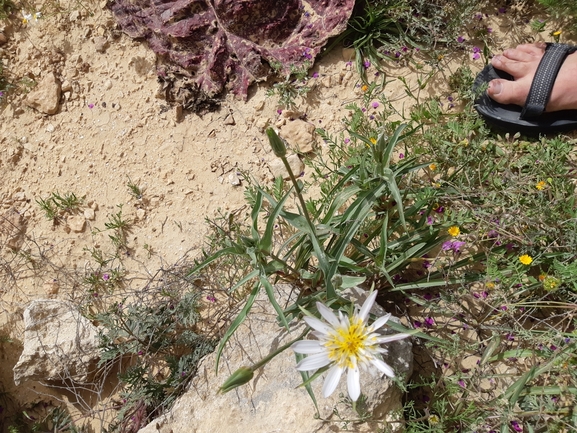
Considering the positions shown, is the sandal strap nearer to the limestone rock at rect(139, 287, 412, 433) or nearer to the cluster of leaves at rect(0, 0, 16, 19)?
the limestone rock at rect(139, 287, 412, 433)

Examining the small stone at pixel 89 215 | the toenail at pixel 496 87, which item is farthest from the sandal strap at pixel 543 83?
the small stone at pixel 89 215

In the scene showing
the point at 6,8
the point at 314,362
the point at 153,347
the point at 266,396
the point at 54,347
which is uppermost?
the point at 6,8

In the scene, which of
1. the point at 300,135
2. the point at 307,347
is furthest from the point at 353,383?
the point at 300,135

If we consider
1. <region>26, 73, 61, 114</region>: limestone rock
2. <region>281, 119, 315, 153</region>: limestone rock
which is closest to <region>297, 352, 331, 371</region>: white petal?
<region>281, 119, 315, 153</region>: limestone rock

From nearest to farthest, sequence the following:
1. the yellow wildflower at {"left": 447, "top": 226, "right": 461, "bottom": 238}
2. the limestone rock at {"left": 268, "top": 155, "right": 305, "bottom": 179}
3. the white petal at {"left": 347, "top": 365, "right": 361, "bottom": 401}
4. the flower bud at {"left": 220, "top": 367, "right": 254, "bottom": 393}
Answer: the flower bud at {"left": 220, "top": 367, "right": 254, "bottom": 393} → the white petal at {"left": 347, "top": 365, "right": 361, "bottom": 401} → the yellow wildflower at {"left": 447, "top": 226, "right": 461, "bottom": 238} → the limestone rock at {"left": 268, "top": 155, "right": 305, "bottom": 179}

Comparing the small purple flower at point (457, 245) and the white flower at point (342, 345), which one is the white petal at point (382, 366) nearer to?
the white flower at point (342, 345)

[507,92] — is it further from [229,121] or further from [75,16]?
[75,16]
